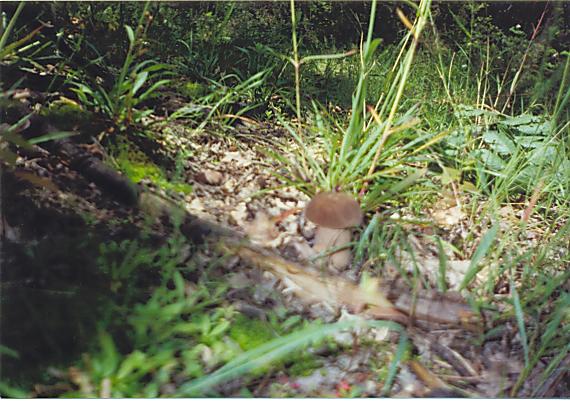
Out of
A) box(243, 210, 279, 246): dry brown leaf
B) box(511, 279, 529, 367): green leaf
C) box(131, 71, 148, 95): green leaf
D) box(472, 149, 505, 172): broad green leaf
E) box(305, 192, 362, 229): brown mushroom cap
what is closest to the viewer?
box(511, 279, 529, 367): green leaf

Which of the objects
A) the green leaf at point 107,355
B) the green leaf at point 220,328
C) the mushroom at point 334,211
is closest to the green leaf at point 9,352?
the green leaf at point 107,355

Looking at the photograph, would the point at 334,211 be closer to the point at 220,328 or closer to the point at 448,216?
the point at 220,328

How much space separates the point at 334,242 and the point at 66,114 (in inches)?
33.0

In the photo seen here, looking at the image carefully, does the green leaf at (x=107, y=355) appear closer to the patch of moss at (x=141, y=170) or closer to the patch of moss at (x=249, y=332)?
the patch of moss at (x=249, y=332)

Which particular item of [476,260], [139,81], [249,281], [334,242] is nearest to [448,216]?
[476,260]

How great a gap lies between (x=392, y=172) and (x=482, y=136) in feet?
1.47

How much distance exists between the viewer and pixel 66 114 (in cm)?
153

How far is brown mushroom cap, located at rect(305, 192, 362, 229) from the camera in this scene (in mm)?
1259

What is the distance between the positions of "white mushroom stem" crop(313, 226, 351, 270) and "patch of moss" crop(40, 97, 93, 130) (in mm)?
729

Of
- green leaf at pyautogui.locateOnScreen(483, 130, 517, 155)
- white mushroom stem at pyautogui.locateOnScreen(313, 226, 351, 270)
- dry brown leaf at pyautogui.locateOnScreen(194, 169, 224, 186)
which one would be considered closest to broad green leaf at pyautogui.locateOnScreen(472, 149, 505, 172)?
green leaf at pyautogui.locateOnScreen(483, 130, 517, 155)

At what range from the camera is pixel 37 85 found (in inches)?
64.9

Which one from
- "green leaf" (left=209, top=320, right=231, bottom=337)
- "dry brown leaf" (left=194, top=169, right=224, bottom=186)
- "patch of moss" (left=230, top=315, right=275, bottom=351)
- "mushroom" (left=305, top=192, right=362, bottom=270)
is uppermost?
"mushroom" (left=305, top=192, right=362, bottom=270)

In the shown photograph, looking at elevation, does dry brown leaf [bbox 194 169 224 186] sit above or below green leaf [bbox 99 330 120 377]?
above

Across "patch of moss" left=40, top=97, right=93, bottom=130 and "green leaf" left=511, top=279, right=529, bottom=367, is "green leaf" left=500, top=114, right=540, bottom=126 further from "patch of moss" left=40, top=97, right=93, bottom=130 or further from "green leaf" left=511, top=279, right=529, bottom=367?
"patch of moss" left=40, top=97, right=93, bottom=130
